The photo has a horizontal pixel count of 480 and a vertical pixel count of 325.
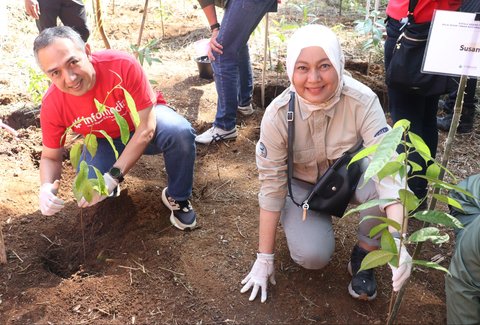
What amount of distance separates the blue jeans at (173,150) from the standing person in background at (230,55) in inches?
24.2

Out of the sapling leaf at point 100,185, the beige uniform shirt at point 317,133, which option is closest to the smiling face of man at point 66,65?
the sapling leaf at point 100,185

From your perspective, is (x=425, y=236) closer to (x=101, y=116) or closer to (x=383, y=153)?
(x=383, y=153)

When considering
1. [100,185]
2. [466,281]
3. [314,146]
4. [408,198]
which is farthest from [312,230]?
[100,185]

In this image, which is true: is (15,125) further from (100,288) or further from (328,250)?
(328,250)

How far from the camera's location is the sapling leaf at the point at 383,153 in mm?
949

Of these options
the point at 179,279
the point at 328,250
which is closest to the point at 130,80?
the point at 179,279

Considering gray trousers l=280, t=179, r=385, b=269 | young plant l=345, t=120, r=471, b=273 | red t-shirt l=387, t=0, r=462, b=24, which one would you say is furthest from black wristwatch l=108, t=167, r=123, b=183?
red t-shirt l=387, t=0, r=462, b=24

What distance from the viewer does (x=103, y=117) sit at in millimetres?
1979

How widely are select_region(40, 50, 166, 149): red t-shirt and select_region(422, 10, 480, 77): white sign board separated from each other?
1211 millimetres

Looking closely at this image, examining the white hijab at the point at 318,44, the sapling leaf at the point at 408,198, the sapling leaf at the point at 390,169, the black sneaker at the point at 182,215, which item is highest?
the white hijab at the point at 318,44

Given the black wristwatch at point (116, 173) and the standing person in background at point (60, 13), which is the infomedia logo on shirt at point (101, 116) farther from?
the standing person in background at point (60, 13)

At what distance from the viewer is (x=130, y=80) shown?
195 centimetres

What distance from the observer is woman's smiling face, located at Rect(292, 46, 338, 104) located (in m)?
1.46

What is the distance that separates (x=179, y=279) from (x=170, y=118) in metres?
0.74
